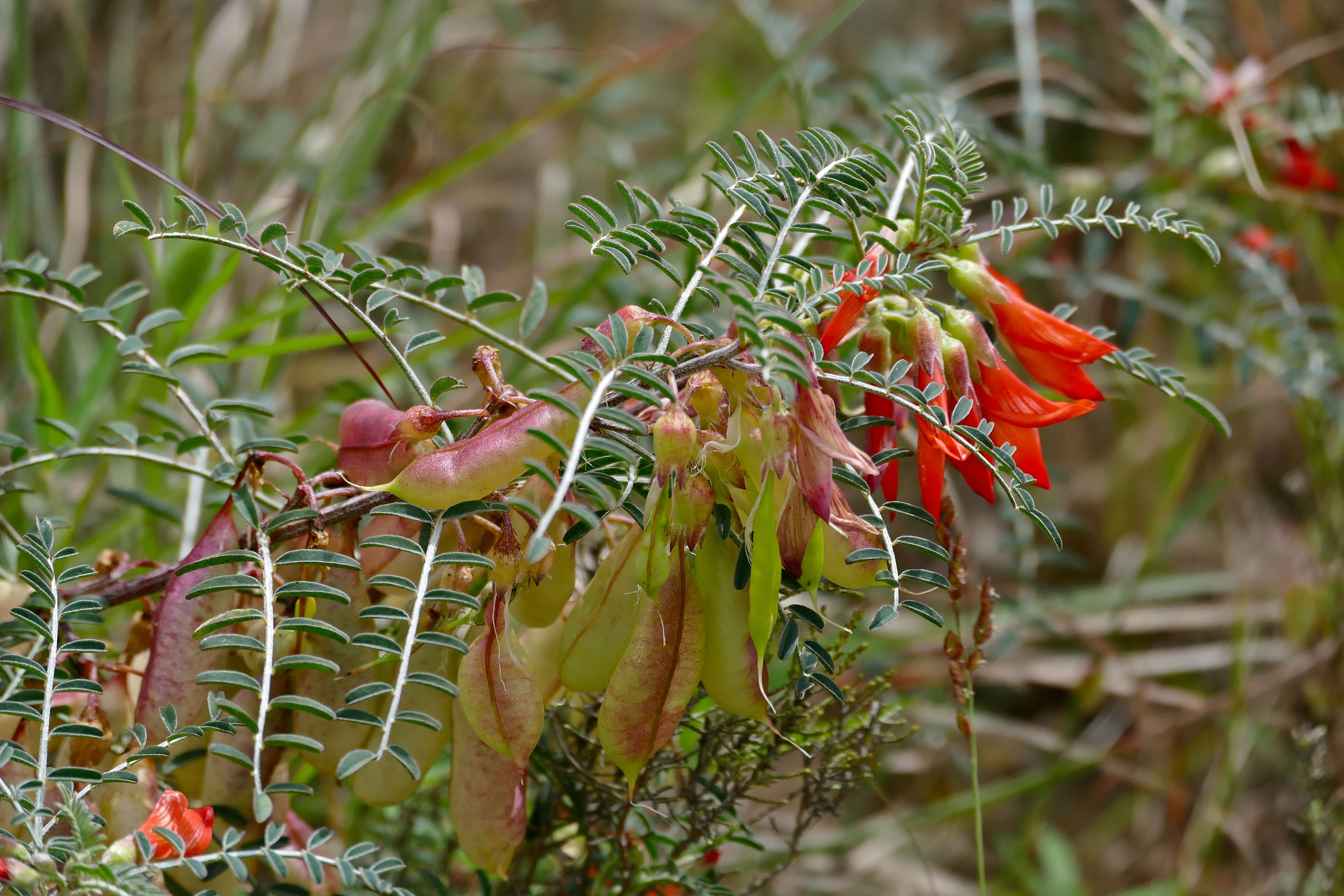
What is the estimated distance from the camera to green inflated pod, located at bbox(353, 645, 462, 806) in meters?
0.55

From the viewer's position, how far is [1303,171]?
53.1 inches

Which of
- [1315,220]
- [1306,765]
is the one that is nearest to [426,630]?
[1306,765]

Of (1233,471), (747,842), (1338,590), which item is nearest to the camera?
(747,842)

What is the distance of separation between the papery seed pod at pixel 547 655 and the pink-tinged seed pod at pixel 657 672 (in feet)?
0.25

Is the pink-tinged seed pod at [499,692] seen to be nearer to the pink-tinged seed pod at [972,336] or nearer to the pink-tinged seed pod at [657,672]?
the pink-tinged seed pod at [657,672]

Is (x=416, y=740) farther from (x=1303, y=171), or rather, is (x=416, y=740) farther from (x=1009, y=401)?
(x=1303, y=171)

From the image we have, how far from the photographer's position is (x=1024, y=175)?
1232mm

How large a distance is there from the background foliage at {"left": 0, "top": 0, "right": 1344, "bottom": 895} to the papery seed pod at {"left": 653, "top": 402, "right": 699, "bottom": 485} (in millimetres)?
418

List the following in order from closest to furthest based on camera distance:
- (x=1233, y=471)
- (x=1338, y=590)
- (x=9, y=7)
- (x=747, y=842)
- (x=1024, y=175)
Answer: (x=747, y=842), (x=1338, y=590), (x=1024, y=175), (x=9, y=7), (x=1233, y=471)

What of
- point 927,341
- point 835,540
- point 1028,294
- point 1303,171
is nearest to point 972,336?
point 927,341

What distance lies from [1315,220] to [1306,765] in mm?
978

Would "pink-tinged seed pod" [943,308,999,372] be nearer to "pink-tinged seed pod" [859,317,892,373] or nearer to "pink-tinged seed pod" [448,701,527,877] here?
"pink-tinged seed pod" [859,317,892,373]

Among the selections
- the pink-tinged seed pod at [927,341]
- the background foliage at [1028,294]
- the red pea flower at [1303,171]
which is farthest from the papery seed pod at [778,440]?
the red pea flower at [1303,171]

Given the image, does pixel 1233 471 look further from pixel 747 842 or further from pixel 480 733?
pixel 480 733
